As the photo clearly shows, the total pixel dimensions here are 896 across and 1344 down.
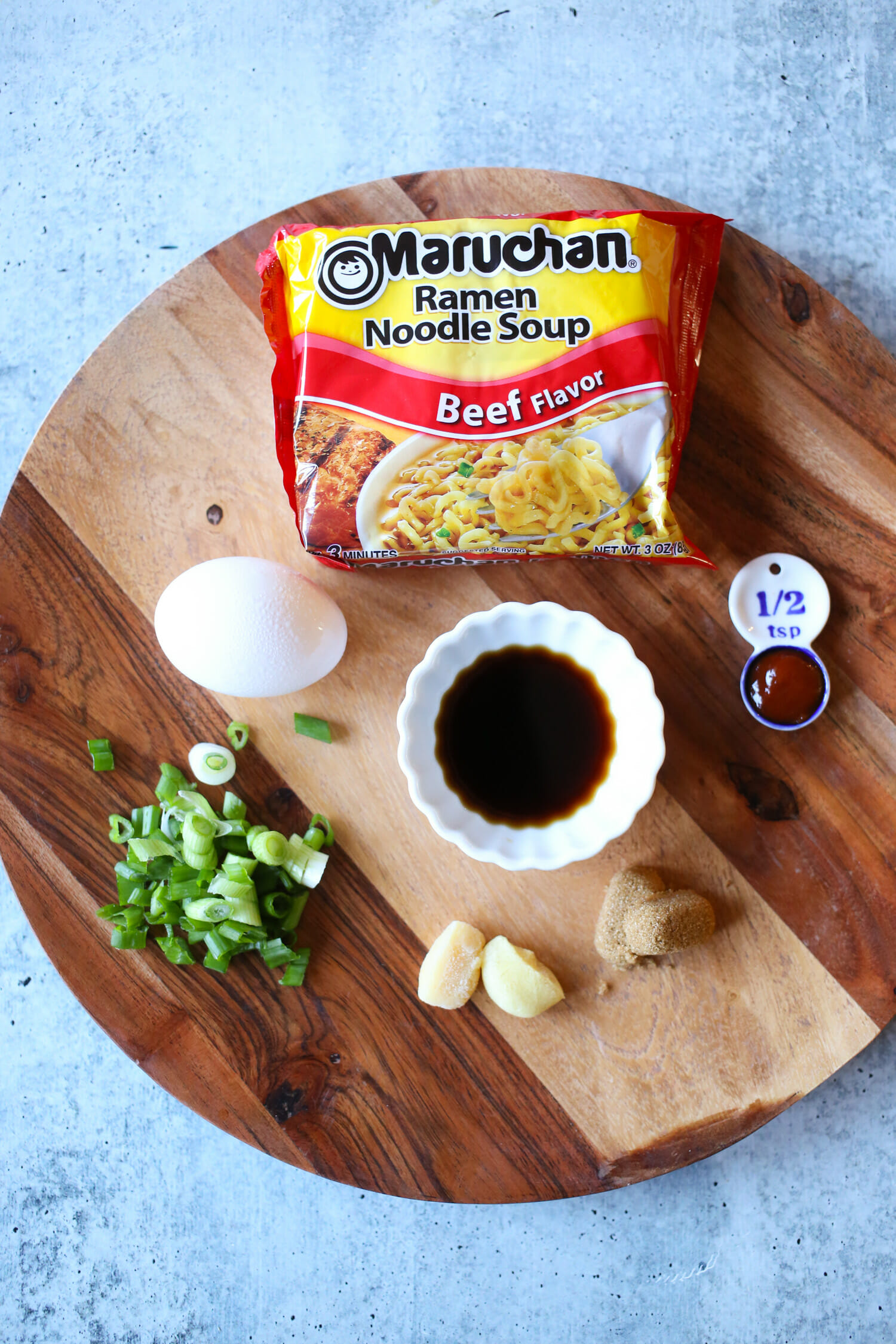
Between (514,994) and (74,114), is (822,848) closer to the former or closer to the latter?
(514,994)

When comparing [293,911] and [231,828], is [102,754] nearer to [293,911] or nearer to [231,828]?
[231,828]

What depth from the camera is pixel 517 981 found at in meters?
1.21

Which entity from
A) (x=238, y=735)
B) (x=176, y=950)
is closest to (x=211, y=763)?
(x=238, y=735)

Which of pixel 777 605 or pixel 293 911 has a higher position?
pixel 777 605

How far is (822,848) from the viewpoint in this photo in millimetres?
1255

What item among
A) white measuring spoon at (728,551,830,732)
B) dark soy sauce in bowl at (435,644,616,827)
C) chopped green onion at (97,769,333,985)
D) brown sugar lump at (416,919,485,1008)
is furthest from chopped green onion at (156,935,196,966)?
white measuring spoon at (728,551,830,732)

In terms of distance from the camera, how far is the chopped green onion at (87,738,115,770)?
127 centimetres

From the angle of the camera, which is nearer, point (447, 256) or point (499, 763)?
point (447, 256)

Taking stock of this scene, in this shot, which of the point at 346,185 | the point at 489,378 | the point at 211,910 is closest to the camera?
the point at 489,378

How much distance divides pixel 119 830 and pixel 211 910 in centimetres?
19

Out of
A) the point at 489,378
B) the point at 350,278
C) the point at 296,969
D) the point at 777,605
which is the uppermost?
the point at 350,278

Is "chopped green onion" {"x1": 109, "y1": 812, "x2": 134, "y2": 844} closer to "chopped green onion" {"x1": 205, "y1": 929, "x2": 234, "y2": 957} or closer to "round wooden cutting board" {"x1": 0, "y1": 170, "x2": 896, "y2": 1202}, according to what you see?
"round wooden cutting board" {"x1": 0, "y1": 170, "x2": 896, "y2": 1202}

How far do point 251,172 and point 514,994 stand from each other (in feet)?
4.77

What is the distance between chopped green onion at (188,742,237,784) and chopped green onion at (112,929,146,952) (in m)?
0.24
